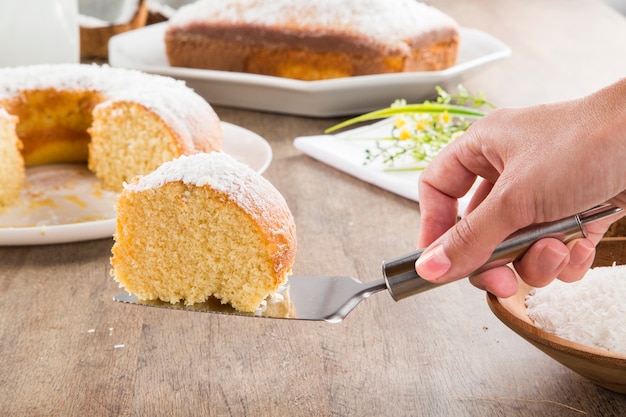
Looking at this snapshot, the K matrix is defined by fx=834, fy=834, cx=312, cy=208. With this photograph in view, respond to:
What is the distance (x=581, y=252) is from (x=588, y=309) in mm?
87

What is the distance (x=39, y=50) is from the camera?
2.14 m

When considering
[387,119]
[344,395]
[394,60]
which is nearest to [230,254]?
[344,395]

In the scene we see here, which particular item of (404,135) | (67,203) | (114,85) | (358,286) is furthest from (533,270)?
(114,85)

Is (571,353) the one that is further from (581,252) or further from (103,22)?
(103,22)

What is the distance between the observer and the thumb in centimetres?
92

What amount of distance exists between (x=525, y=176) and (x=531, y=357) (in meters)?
0.31

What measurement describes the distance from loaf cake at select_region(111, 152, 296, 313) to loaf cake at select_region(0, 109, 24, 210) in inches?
21.7

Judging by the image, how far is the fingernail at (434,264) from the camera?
3.12 feet

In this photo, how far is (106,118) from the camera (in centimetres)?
170

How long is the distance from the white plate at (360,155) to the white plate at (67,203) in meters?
0.13

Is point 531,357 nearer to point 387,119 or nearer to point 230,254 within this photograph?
point 230,254

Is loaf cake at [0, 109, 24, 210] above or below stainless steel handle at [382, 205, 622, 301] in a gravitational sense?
below

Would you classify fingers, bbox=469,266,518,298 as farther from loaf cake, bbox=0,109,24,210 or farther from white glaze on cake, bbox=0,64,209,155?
loaf cake, bbox=0,109,24,210

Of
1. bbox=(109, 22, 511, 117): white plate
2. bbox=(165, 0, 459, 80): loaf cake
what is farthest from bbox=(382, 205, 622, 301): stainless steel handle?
bbox=(165, 0, 459, 80): loaf cake
